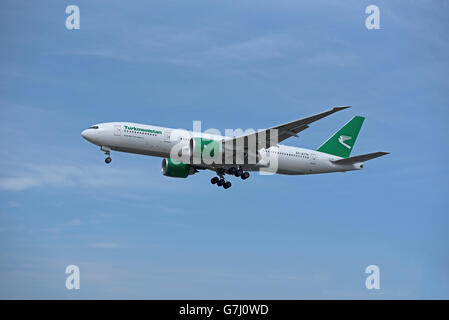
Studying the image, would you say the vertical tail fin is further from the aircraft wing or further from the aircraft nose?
the aircraft nose

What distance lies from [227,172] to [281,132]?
6700mm

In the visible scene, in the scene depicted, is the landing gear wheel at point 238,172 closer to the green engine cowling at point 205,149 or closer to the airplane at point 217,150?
the airplane at point 217,150

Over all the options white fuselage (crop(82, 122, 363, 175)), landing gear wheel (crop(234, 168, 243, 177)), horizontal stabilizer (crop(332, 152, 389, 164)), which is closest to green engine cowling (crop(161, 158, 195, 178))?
white fuselage (crop(82, 122, 363, 175))

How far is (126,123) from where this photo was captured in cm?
4325

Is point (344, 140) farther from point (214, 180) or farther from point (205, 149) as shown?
point (205, 149)

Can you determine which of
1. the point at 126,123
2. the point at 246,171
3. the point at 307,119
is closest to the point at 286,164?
the point at 246,171

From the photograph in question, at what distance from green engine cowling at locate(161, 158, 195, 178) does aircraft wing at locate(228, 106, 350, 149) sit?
580 centimetres

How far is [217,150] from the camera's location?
43.4m

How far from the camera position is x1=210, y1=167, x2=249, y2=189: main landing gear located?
149ft

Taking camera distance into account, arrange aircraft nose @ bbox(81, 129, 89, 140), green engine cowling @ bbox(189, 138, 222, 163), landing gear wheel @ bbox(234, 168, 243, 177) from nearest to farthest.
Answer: green engine cowling @ bbox(189, 138, 222, 163) → aircraft nose @ bbox(81, 129, 89, 140) → landing gear wheel @ bbox(234, 168, 243, 177)

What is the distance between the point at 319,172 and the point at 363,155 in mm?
4495

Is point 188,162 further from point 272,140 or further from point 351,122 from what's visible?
point 351,122

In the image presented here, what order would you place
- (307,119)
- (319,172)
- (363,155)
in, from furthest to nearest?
(319,172), (363,155), (307,119)

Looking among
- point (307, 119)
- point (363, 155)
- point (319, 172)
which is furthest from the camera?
point (319, 172)
